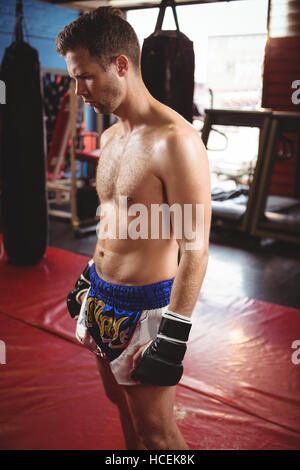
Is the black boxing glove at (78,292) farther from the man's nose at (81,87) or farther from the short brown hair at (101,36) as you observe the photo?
the short brown hair at (101,36)

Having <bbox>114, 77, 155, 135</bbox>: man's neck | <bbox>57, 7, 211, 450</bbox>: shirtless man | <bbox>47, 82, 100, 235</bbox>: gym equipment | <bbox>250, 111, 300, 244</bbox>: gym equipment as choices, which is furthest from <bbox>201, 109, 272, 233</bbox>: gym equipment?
<bbox>114, 77, 155, 135</bbox>: man's neck

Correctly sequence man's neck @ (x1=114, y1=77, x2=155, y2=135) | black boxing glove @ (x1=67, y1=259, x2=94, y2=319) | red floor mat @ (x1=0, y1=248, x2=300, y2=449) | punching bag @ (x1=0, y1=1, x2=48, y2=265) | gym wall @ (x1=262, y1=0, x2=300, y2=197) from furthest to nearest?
gym wall @ (x1=262, y1=0, x2=300, y2=197) < punching bag @ (x1=0, y1=1, x2=48, y2=265) < red floor mat @ (x1=0, y1=248, x2=300, y2=449) < black boxing glove @ (x1=67, y1=259, x2=94, y2=319) < man's neck @ (x1=114, y1=77, x2=155, y2=135)

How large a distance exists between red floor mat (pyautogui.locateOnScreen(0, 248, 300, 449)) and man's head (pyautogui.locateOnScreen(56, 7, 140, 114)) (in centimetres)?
137

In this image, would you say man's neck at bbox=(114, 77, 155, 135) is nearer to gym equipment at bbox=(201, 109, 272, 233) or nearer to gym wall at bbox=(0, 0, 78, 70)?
gym equipment at bbox=(201, 109, 272, 233)

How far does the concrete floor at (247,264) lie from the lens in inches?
144

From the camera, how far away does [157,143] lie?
3.86 ft

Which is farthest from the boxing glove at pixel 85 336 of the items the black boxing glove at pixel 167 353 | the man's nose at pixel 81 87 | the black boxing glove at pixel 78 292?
the man's nose at pixel 81 87

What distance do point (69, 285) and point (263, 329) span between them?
154cm

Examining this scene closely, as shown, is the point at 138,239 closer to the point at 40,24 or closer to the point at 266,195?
the point at 266,195

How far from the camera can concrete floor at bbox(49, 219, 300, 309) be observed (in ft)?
12.0

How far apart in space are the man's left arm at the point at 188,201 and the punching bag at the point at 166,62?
118 cm

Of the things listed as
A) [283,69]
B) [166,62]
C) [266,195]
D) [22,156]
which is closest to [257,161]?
[266,195]

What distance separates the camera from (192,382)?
2275 mm
